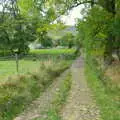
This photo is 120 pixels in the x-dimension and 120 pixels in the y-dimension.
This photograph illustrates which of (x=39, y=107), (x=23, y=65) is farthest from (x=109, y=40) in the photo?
(x=39, y=107)

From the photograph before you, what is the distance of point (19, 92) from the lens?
11500 mm

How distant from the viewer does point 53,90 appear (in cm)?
1450

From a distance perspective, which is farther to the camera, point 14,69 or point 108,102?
point 14,69

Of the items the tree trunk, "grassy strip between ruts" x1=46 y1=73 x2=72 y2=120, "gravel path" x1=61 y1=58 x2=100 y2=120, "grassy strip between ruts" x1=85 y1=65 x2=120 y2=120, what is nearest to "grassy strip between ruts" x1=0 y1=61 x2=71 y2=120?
"grassy strip between ruts" x1=46 y1=73 x2=72 y2=120

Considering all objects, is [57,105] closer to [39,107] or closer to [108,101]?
[39,107]

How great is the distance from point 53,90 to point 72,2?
31.5ft

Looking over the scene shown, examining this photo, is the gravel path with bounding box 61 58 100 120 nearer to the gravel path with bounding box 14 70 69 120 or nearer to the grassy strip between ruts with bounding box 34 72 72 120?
the grassy strip between ruts with bounding box 34 72 72 120

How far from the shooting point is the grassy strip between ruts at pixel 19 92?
948 centimetres

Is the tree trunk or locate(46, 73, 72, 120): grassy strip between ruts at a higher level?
the tree trunk

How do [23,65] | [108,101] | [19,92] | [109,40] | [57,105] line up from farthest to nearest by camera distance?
[23,65] → [109,40] → [19,92] → [108,101] → [57,105]

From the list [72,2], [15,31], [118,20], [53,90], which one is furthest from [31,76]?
[15,31]

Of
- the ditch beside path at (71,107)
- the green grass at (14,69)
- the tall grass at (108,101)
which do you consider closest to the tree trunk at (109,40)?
the green grass at (14,69)

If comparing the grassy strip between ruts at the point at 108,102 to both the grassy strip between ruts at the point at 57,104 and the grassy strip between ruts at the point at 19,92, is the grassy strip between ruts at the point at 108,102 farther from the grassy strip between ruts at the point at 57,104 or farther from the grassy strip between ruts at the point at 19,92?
the grassy strip between ruts at the point at 19,92

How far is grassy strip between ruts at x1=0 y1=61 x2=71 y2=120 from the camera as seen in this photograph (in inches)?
373
